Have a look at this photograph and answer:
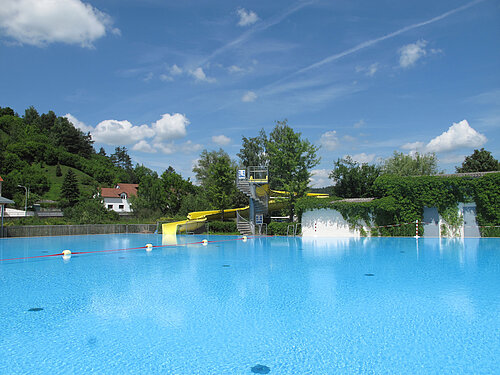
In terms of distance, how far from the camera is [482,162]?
121ft

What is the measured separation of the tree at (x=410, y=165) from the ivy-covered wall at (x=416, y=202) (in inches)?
789

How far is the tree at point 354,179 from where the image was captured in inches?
1372

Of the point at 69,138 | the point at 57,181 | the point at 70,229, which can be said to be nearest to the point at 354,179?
the point at 70,229

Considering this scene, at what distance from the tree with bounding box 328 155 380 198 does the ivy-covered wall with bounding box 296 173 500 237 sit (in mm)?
10651

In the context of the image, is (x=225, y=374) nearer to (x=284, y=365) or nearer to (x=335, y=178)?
(x=284, y=365)

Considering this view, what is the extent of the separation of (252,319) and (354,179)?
30.9 metres

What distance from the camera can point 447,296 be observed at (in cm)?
740

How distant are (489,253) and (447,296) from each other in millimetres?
8917

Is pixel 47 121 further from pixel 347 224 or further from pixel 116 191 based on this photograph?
pixel 347 224

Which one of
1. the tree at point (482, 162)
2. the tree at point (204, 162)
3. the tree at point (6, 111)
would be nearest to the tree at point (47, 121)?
the tree at point (6, 111)

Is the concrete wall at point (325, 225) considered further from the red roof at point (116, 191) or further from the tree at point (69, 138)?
the tree at point (69, 138)

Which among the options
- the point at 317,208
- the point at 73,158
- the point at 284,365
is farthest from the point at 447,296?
the point at 73,158

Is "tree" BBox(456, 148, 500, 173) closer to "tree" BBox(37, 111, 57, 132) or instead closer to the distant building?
the distant building

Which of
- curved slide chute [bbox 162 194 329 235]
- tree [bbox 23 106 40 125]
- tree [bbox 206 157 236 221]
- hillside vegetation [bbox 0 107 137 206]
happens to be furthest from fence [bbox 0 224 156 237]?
tree [bbox 23 106 40 125]
